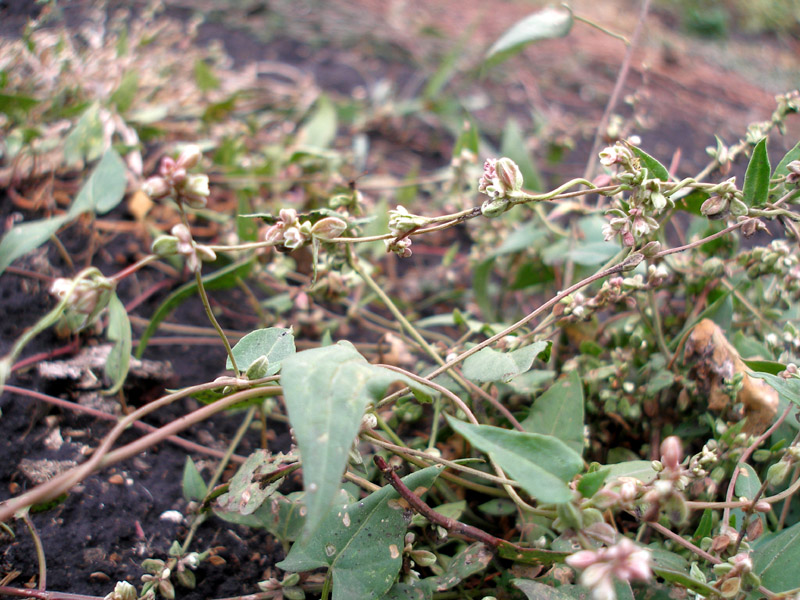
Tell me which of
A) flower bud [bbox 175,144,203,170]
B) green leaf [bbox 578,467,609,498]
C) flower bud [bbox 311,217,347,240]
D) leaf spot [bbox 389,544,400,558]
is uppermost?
flower bud [bbox 175,144,203,170]

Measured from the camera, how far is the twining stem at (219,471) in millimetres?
702

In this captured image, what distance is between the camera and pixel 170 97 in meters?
1.54

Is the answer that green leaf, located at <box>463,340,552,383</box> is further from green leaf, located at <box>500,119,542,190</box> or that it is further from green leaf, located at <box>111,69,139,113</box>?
green leaf, located at <box>111,69,139,113</box>

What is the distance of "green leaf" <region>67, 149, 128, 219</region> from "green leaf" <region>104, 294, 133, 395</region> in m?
0.35

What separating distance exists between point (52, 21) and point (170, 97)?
0.48 m

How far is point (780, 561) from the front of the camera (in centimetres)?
57

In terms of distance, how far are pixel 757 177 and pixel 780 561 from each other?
42cm

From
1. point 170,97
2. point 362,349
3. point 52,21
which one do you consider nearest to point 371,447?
point 362,349

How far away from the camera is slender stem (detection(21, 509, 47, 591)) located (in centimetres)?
65

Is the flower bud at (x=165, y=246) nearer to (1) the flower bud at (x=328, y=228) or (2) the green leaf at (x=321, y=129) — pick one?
(1) the flower bud at (x=328, y=228)

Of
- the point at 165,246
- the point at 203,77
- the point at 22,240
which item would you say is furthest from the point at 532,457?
the point at 203,77

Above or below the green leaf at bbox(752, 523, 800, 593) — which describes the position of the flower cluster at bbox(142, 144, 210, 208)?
above

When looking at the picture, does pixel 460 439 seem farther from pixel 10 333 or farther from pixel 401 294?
pixel 10 333

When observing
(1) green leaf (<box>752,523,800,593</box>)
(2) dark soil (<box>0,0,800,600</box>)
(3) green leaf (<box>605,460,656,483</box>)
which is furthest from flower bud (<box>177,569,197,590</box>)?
(1) green leaf (<box>752,523,800,593</box>)
